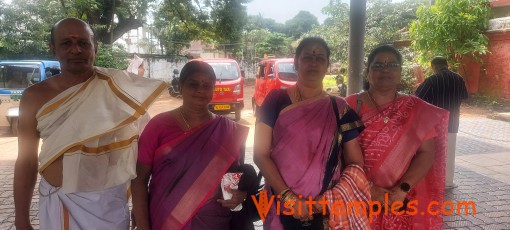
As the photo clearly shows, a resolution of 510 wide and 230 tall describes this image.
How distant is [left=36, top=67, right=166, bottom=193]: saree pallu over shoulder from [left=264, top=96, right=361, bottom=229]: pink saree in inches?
30.5

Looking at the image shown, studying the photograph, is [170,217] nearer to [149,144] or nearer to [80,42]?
[149,144]

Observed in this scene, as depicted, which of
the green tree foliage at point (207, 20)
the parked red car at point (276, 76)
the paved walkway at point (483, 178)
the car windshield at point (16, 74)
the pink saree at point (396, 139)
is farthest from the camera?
the parked red car at point (276, 76)

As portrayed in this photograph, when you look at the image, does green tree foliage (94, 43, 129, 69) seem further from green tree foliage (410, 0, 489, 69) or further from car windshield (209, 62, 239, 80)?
green tree foliage (410, 0, 489, 69)

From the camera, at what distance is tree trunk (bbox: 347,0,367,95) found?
3.88 meters

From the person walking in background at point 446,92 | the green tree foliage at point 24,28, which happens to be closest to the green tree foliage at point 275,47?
the green tree foliage at point 24,28

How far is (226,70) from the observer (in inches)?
434

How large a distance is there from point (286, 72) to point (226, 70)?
187 cm

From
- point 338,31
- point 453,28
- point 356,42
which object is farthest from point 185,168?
point 338,31

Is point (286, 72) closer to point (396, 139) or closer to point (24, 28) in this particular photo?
point (396, 139)

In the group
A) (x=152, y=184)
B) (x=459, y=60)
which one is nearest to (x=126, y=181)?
(x=152, y=184)

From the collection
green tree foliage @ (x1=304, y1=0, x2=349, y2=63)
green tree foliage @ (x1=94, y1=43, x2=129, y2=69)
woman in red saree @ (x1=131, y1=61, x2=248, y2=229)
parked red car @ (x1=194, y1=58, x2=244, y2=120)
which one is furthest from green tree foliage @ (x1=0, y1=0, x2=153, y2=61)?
woman in red saree @ (x1=131, y1=61, x2=248, y2=229)

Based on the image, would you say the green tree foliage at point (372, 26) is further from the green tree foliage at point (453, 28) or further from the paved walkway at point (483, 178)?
the paved walkway at point (483, 178)

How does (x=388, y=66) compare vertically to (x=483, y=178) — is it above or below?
above

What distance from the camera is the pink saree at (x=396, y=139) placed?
2156 mm
